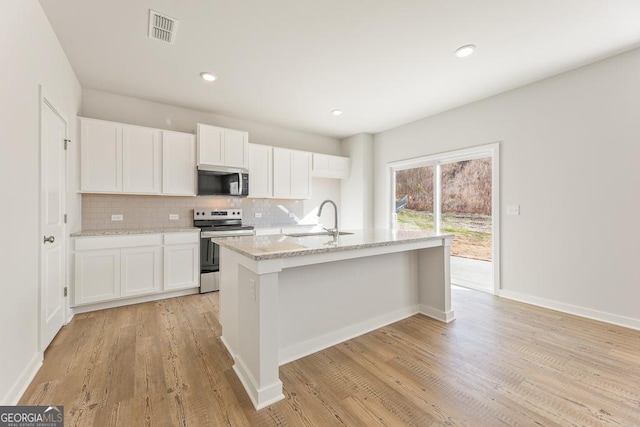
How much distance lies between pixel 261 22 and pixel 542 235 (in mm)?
3801

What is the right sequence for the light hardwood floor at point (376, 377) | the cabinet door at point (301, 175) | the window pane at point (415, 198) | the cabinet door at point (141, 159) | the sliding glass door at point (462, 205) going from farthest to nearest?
the cabinet door at point (301, 175) → the window pane at point (415, 198) → the sliding glass door at point (462, 205) → the cabinet door at point (141, 159) → the light hardwood floor at point (376, 377)

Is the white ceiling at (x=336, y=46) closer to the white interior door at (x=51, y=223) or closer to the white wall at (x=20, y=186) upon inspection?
the white wall at (x=20, y=186)

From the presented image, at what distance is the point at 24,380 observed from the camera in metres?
1.79

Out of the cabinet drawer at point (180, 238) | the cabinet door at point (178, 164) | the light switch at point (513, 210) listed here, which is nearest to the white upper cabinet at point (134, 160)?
the cabinet door at point (178, 164)

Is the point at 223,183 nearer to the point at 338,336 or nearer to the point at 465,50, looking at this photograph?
the point at 338,336

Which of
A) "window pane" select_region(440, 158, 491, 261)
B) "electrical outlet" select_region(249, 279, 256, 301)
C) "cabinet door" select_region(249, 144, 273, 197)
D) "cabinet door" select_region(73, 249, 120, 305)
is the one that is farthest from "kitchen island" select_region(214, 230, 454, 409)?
"cabinet door" select_region(249, 144, 273, 197)

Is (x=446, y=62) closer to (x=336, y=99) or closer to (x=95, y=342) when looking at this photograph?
(x=336, y=99)

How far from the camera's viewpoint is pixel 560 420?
1.53m

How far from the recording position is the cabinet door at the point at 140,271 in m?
3.28

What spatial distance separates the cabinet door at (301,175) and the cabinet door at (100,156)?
256cm

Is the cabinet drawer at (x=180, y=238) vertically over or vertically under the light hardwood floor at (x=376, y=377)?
over

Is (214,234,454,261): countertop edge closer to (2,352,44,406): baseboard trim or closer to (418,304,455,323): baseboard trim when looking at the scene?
(418,304,455,323): baseboard trim

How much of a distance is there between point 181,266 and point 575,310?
4.73 m

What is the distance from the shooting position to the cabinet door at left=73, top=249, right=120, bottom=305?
3.01 meters
